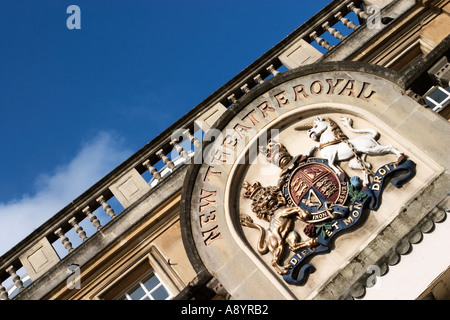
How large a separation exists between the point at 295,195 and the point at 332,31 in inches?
244

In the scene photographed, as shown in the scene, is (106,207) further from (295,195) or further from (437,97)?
(437,97)

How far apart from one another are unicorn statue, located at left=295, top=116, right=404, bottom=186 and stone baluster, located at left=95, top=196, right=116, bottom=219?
548 cm

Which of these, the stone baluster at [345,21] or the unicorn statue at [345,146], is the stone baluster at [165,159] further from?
the stone baluster at [345,21]

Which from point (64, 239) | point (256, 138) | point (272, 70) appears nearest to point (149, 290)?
point (64, 239)

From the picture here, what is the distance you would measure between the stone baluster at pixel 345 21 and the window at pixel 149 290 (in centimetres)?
893

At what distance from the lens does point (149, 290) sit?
14.3 m

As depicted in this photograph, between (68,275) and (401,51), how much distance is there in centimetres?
1075

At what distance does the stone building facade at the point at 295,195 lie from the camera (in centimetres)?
1159

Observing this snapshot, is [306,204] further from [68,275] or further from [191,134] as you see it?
[68,275]

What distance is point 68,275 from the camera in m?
14.3

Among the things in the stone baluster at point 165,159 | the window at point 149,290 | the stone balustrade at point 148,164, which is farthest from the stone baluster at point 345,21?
the window at point 149,290

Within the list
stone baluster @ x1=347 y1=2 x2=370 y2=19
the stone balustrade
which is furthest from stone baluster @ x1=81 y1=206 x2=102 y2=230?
A: stone baluster @ x1=347 y1=2 x2=370 y2=19

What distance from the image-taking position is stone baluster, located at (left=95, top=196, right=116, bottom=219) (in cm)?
1507

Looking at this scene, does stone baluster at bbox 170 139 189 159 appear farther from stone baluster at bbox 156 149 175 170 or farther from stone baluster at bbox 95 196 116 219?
stone baluster at bbox 95 196 116 219
